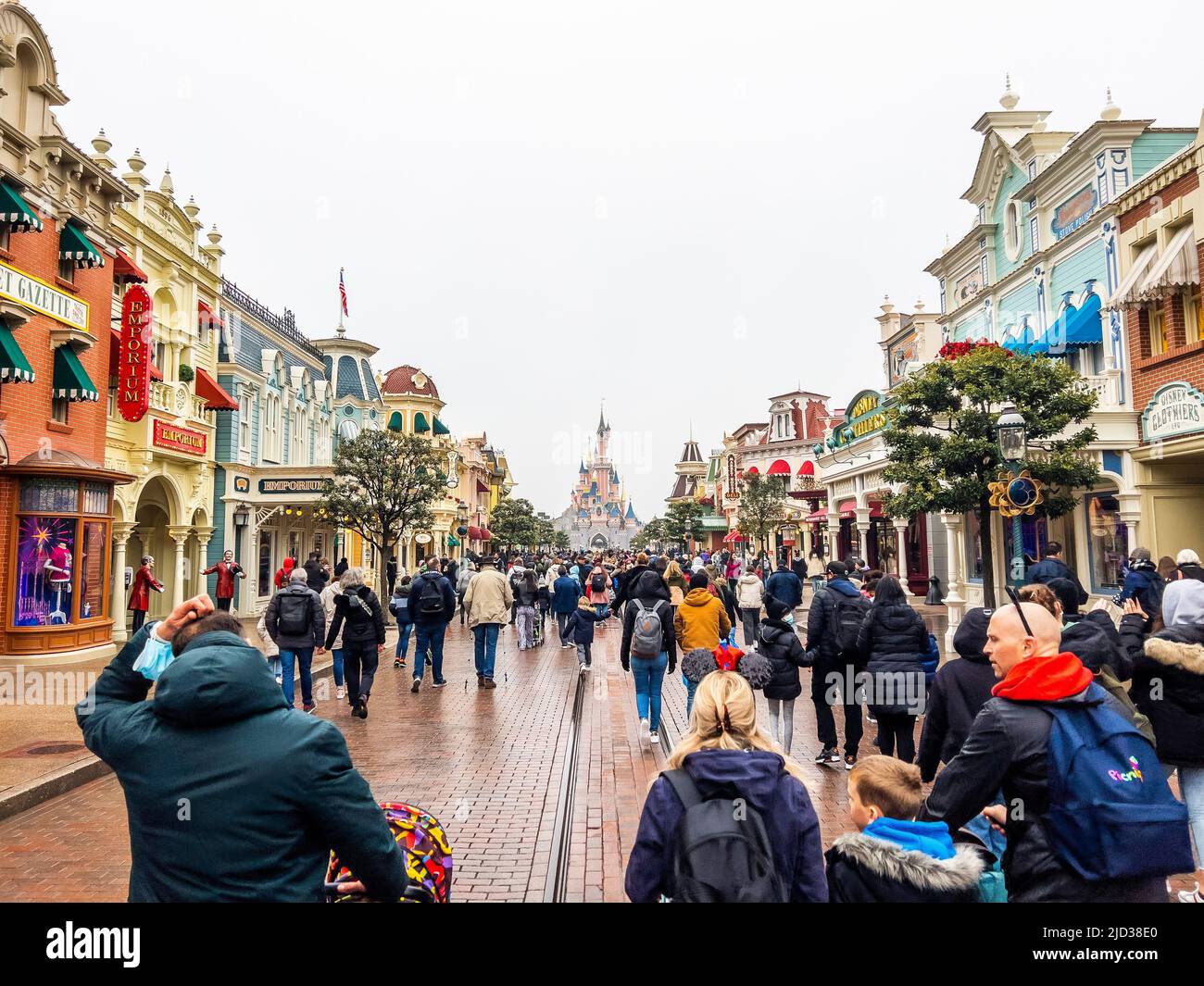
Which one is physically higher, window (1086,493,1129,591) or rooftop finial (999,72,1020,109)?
rooftop finial (999,72,1020,109)

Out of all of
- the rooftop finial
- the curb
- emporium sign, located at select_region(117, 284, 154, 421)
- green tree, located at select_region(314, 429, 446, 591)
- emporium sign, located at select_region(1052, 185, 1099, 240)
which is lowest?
the curb

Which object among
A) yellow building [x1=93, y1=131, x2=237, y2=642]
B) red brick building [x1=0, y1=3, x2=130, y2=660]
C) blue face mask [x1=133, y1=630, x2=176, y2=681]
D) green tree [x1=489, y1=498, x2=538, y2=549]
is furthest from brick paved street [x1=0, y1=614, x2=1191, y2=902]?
green tree [x1=489, y1=498, x2=538, y2=549]

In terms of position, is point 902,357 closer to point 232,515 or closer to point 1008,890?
point 232,515

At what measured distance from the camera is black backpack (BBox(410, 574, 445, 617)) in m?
10.9

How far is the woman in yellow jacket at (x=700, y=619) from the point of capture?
26.5 ft

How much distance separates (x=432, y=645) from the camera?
11.4m

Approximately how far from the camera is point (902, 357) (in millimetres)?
30266

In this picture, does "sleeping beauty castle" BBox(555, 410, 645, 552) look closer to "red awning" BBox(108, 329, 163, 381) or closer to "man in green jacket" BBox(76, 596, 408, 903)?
"red awning" BBox(108, 329, 163, 381)

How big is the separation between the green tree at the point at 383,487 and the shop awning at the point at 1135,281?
15.7 m

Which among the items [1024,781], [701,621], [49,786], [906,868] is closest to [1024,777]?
[1024,781]

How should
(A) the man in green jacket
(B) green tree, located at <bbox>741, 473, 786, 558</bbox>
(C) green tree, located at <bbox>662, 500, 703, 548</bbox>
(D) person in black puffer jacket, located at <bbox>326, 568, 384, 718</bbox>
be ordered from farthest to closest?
(C) green tree, located at <bbox>662, 500, 703, 548</bbox> → (B) green tree, located at <bbox>741, 473, 786, 558</bbox> → (D) person in black puffer jacket, located at <bbox>326, 568, 384, 718</bbox> → (A) the man in green jacket

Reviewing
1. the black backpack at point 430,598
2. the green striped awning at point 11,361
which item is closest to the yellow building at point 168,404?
the green striped awning at point 11,361

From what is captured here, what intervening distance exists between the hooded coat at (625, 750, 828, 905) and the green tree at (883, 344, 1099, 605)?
11.6 meters
